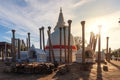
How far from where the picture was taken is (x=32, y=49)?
4416 cm

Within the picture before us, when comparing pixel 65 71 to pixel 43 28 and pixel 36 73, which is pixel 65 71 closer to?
pixel 36 73

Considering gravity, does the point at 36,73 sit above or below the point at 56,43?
below

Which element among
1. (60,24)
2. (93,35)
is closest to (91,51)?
(93,35)

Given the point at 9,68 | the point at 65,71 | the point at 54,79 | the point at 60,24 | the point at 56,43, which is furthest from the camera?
the point at 60,24

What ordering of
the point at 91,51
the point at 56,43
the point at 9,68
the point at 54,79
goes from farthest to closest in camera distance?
the point at 56,43, the point at 91,51, the point at 9,68, the point at 54,79

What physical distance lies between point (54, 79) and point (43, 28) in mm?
25604

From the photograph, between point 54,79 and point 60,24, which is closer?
point 54,79

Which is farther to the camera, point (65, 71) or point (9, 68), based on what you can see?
point (9, 68)

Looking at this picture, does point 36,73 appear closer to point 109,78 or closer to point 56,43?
point 109,78

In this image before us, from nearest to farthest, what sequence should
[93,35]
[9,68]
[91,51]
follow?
[9,68]
[91,51]
[93,35]

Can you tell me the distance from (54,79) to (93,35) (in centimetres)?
2746

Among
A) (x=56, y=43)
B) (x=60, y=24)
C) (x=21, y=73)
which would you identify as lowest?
(x=21, y=73)

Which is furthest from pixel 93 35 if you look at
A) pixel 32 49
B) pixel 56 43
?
pixel 32 49

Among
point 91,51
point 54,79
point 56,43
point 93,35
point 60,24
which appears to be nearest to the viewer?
point 54,79
